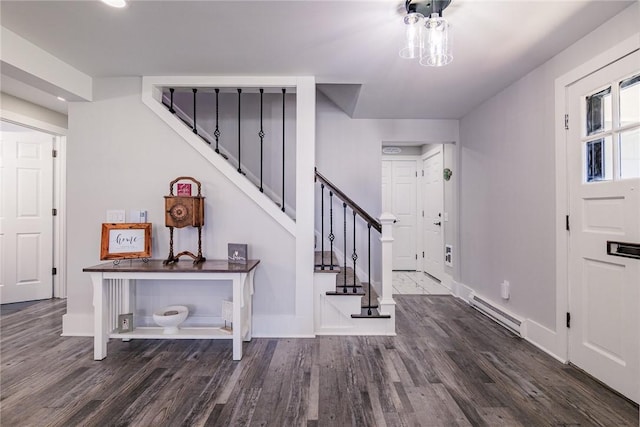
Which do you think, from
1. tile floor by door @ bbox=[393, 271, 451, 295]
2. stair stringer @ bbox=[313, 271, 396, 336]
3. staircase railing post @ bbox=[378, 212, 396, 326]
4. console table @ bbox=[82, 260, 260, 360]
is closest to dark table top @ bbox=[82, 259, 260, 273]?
console table @ bbox=[82, 260, 260, 360]

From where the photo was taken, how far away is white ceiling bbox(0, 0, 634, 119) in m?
1.88

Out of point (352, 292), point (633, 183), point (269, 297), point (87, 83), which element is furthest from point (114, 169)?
point (633, 183)

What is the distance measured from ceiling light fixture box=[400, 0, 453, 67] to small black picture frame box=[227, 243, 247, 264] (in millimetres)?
1911

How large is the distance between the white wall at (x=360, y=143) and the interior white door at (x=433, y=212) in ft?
2.91

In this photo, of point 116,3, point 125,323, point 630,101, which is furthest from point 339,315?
point 116,3

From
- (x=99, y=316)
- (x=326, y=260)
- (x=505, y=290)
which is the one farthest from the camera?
(x=326, y=260)

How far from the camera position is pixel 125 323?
2.65 metres

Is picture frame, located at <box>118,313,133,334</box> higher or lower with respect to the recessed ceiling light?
lower

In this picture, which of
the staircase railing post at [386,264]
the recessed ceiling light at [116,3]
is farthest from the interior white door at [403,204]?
the recessed ceiling light at [116,3]

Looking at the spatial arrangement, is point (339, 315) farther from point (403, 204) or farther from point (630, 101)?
point (403, 204)

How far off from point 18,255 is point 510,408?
542cm

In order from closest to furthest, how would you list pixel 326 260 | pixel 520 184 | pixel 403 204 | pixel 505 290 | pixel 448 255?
pixel 520 184
pixel 505 290
pixel 326 260
pixel 448 255
pixel 403 204

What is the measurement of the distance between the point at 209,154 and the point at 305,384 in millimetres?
2083

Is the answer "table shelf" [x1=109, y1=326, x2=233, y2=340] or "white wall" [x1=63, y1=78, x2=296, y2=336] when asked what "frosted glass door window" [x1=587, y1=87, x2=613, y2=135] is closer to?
"white wall" [x1=63, y1=78, x2=296, y2=336]
